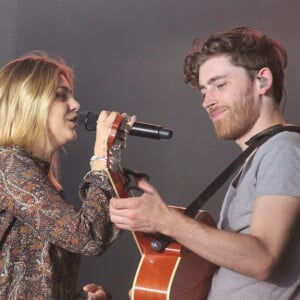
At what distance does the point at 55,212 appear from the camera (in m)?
1.50

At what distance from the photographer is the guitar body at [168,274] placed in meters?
1.46

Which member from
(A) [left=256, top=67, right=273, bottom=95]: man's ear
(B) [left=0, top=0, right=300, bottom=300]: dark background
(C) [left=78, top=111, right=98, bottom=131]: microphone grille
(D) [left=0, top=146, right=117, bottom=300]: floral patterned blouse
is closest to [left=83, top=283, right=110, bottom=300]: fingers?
(D) [left=0, top=146, right=117, bottom=300]: floral patterned blouse

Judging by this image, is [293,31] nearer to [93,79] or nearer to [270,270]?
[93,79]

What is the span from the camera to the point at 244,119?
1596 mm

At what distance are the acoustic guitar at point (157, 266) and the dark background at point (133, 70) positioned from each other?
5.06 ft

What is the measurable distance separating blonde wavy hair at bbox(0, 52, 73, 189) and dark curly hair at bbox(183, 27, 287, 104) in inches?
17.8

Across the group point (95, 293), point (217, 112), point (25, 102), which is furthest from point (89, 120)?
point (95, 293)

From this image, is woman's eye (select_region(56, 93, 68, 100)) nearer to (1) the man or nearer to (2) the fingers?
(1) the man

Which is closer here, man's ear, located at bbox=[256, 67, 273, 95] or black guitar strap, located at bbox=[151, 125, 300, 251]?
black guitar strap, located at bbox=[151, 125, 300, 251]

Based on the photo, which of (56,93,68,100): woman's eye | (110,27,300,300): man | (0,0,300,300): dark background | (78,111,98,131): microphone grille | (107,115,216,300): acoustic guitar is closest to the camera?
(110,27,300,300): man

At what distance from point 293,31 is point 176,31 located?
593 mm

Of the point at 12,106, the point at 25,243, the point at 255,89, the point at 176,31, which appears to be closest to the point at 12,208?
the point at 25,243

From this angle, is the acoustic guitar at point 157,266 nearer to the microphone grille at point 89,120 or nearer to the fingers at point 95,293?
the microphone grille at point 89,120

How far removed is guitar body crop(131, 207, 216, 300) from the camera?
1.46 m
